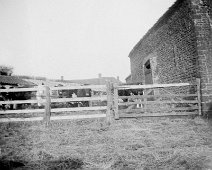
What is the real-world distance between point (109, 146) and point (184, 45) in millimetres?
7091

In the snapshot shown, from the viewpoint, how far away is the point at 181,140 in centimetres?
532

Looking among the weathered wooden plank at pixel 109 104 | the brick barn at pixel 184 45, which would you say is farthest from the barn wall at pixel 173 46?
the weathered wooden plank at pixel 109 104

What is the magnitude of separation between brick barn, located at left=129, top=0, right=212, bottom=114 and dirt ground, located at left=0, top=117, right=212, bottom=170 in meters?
2.52

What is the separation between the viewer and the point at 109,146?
5012 millimetres

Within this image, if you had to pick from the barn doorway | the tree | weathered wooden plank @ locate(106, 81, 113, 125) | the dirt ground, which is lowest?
the dirt ground

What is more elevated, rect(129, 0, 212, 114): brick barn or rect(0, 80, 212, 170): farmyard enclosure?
rect(129, 0, 212, 114): brick barn

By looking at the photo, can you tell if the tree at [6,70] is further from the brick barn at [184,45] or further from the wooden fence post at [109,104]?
the wooden fence post at [109,104]

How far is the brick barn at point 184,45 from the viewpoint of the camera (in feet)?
28.7

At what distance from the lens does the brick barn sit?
8758mm

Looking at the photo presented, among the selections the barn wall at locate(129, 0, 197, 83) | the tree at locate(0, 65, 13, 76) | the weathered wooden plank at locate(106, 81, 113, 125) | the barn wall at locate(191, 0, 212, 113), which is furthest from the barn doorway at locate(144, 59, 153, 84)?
the tree at locate(0, 65, 13, 76)

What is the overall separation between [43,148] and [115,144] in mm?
1769

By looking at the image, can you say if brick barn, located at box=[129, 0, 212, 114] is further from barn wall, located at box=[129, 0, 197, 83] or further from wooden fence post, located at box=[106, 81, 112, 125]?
wooden fence post, located at box=[106, 81, 112, 125]

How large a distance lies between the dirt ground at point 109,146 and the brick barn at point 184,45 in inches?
99.1

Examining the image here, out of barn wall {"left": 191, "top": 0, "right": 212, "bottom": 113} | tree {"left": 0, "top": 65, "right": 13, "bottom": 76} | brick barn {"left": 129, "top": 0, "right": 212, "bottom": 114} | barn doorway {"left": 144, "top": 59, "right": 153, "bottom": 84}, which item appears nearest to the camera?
barn wall {"left": 191, "top": 0, "right": 212, "bottom": 113}
